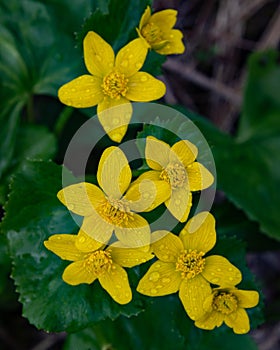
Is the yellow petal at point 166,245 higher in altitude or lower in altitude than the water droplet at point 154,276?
higher

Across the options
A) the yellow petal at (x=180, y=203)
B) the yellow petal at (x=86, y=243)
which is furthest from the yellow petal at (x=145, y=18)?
the yellow petal at (x=86, y=243)

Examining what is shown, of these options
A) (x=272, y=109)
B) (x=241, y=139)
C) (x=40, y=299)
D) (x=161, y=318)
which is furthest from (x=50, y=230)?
(x=272, y=109)

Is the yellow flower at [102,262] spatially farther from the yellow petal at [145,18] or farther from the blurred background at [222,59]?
the blurred background at [222,59]

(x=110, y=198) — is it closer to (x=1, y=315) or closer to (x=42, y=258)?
(x=42, y=258)

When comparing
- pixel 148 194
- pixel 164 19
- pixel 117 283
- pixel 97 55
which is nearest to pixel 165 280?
pixel 117 283

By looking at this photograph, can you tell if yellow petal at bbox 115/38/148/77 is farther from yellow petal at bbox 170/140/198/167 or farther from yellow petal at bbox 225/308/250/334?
yellow petal at bbox 225/308/250/334

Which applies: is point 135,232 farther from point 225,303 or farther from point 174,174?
point 225,303
